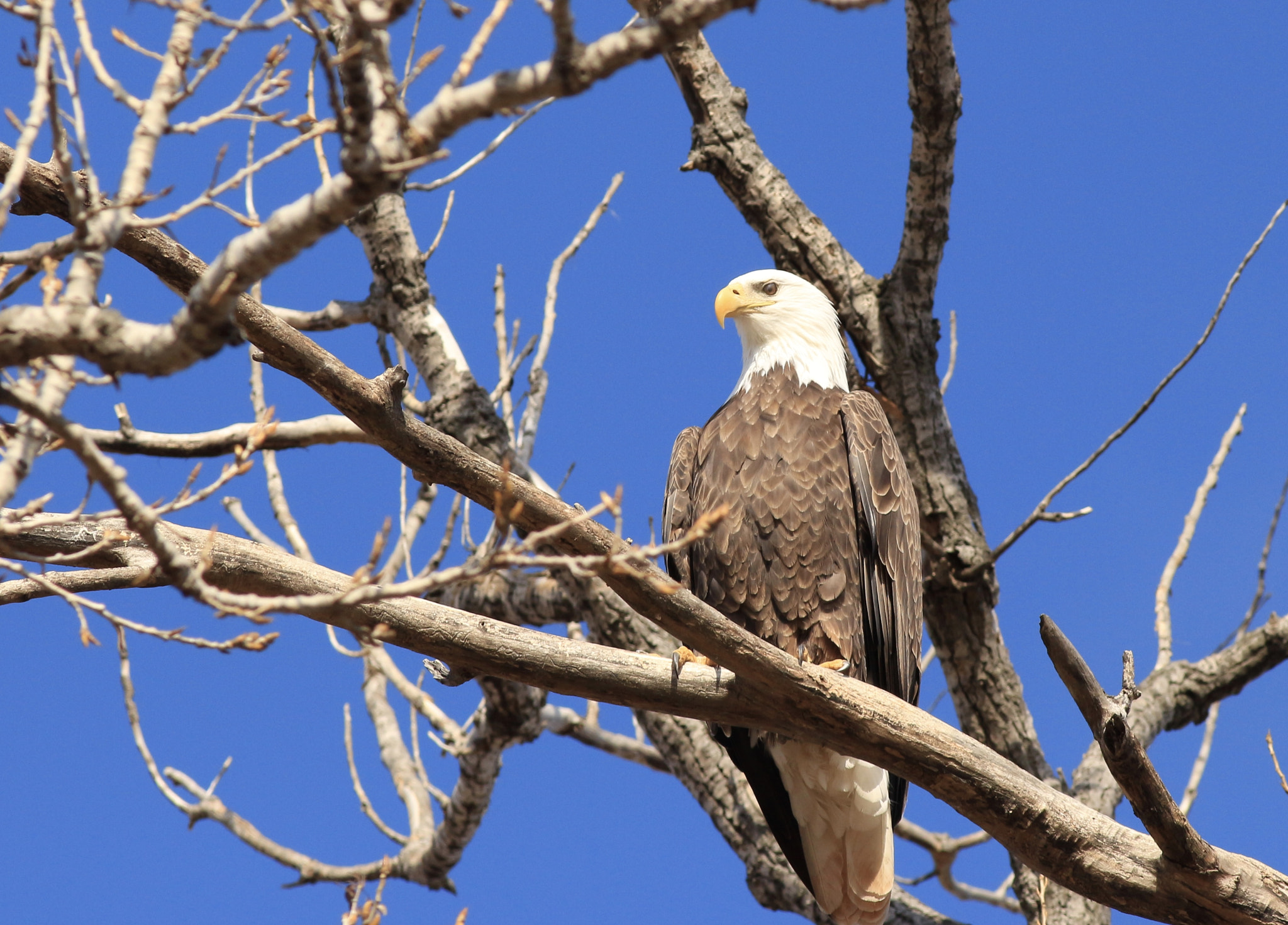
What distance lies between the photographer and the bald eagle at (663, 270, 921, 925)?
3949 mm

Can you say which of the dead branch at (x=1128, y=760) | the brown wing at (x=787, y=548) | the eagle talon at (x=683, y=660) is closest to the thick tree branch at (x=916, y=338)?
the brown wing at (x=787, y=548)

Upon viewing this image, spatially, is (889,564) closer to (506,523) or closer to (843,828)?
(843,828)

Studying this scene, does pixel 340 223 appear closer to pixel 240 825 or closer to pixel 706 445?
pixel 706 445

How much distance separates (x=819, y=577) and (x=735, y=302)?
148cm

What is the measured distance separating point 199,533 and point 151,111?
4.78 feet

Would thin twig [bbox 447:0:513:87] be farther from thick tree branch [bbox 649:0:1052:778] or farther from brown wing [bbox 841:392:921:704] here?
thick tree branch [bbox 649:0:1052:778]

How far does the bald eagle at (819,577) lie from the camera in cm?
395

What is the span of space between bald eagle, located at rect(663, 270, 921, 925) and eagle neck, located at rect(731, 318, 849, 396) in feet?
0.87


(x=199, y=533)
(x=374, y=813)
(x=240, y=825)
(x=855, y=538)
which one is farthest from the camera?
(x=374, y=813)

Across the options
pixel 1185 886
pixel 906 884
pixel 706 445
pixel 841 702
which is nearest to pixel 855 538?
pixel 706 445

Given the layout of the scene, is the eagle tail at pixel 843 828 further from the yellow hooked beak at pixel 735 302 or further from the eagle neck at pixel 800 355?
the yellow hooked beak at pixel 735 302

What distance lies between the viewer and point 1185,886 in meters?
3.05

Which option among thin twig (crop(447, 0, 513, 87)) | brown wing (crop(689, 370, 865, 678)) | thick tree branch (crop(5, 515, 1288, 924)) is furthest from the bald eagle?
thin twig (crop(447, 0, 513, 87))

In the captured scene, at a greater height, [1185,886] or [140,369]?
[1185,886]
